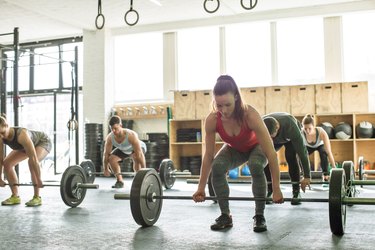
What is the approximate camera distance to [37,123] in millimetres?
10305

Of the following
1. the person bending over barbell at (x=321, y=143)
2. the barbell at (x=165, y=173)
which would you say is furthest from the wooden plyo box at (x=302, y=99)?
the barbell at (x=165, y=173)

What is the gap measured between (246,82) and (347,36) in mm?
1940

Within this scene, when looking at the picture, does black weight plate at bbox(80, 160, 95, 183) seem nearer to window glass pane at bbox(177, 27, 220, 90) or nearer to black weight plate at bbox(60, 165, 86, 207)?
black weight plate at bbox(60, 165, 86, 207)

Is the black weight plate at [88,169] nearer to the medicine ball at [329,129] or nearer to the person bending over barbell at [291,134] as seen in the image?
the person bending over barbell at [291,134]

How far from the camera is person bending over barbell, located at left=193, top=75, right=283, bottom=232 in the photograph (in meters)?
2.70

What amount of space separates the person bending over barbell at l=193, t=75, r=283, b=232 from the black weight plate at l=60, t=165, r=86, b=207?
178cm

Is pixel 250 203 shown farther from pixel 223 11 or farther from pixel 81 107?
pixel 81 107

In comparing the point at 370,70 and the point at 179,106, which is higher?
the point at 370,70

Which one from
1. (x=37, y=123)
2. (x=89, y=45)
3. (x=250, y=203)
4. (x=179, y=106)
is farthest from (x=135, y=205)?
(x=37, y=123)

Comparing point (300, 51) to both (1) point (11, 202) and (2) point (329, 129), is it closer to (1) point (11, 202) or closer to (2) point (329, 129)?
(2) point (329, 129)

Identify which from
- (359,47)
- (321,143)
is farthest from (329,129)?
(321,143)

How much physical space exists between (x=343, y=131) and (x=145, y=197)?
16.2ft

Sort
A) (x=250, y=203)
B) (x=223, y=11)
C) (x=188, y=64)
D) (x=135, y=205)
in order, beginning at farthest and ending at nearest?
(x=188, y=64), (x=223, y=11), (x=250, y=203), (x=135, y=205)

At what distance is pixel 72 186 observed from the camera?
4.39 m
